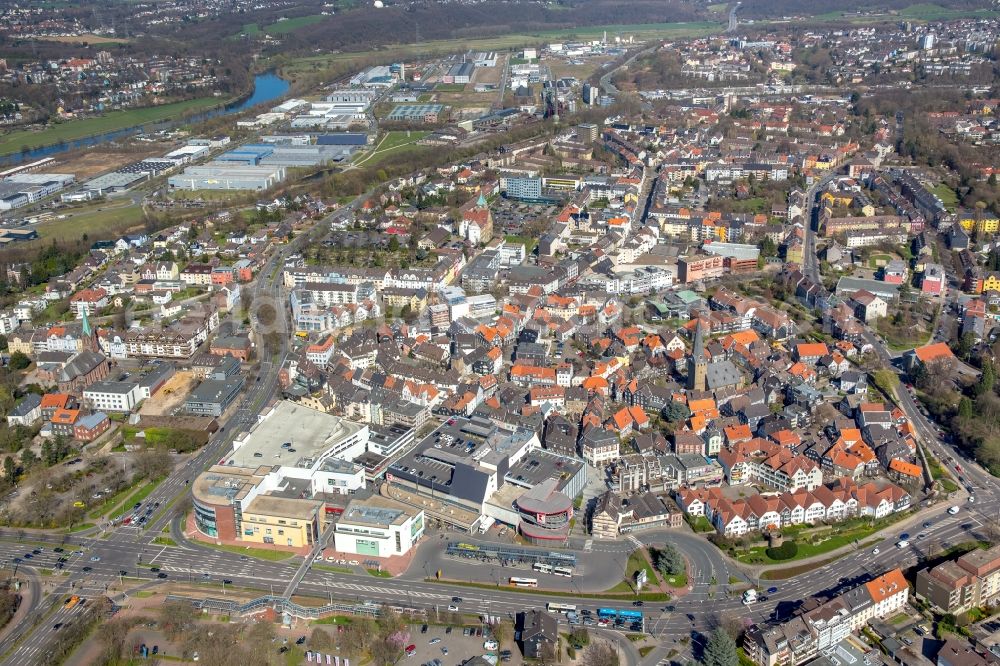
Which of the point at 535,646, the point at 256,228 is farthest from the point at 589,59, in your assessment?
the point at 535,646

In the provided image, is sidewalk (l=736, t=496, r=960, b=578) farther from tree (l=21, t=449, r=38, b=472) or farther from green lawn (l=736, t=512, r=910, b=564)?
tree (l=21, t=449, r=38, b=472)

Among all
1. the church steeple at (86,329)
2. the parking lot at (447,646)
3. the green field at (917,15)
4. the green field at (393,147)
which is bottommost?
the parking lot at (447,646)

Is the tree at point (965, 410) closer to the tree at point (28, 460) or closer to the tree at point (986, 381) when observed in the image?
the tree at point (986, 381)

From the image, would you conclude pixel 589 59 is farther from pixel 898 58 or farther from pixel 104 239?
pixel 104 239

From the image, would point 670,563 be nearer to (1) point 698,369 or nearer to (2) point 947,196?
(1) point 698,369

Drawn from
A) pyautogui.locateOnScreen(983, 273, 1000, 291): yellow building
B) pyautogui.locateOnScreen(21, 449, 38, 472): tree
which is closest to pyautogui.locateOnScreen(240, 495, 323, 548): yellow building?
pyautogui.locateOnScreen(21, 449, 38, 472): tree

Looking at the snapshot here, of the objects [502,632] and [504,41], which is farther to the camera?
[504,41]

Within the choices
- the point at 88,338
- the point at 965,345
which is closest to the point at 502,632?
the point at 965,345


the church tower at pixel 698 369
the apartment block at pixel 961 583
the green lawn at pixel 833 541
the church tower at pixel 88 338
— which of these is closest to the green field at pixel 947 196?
the church tower at pixel 698 369
